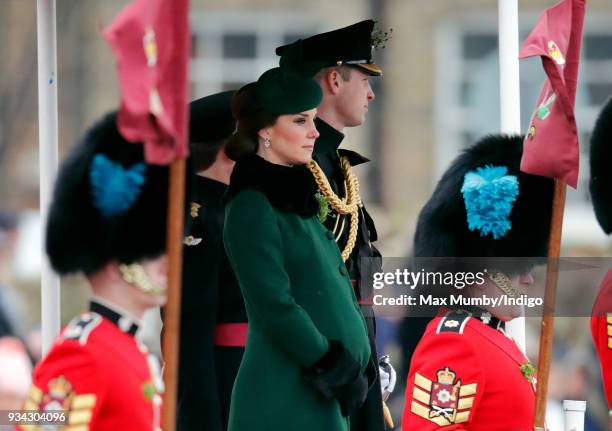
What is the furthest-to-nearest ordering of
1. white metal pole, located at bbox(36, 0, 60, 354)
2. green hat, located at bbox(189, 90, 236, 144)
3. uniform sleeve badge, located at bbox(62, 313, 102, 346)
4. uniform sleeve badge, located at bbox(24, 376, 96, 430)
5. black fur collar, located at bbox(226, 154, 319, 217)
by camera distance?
green hat, located at bbox(189, 90, 236, 144) → white metal pole, located at bbox(36, 0, 60, 354) → black fur collar, located at bbox(226, 154, 319, 217) → uniform sleeve badge, located at bbox(62, 313, 102, 346) → uniform sleeve badge, located at bbox(24, 376, 96, 430)

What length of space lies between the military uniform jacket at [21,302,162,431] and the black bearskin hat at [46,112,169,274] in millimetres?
134

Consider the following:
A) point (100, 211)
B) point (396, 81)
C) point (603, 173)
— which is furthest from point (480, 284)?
point (396, 81)

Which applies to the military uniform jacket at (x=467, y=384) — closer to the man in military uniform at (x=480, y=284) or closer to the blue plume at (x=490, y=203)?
the man in military uniform at (x=480, y=284)

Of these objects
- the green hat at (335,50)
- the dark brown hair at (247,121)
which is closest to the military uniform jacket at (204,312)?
the dark brown hair at (247,121)

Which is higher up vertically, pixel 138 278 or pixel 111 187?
pixel 111 187

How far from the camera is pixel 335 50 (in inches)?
187

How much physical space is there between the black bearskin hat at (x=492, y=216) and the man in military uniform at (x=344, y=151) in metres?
0.21

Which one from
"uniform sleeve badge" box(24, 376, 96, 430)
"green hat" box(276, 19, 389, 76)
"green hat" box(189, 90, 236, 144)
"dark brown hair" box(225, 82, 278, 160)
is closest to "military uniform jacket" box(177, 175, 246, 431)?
"green hat" box(189, 90, 236, 144)

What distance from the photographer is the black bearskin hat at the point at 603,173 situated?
4.73m

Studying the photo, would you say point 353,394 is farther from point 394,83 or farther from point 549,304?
point 394,83

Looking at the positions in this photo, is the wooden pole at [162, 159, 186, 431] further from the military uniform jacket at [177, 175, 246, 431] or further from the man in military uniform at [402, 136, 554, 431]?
the military uniform jacket at [177, 175, 246, 431]

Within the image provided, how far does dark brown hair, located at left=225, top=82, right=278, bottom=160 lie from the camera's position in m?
4.39

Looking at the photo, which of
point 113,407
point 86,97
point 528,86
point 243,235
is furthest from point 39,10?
point 528,86

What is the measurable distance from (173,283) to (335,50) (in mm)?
1565
